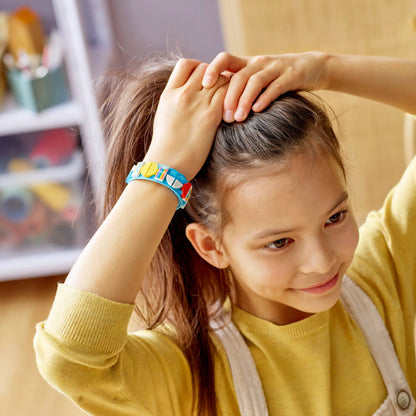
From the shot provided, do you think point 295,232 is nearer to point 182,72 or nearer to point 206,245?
point 206,245

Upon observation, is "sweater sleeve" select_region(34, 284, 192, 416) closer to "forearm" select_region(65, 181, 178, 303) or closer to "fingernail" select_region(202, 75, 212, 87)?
"forearm" select_region(65, 181, 178, 303)

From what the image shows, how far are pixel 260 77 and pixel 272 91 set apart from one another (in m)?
0.02

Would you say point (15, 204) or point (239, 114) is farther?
point (15, 204)

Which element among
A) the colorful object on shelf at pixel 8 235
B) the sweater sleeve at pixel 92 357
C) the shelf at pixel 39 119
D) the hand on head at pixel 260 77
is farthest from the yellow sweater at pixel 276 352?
the colorful object on shelf at pixel 8 235

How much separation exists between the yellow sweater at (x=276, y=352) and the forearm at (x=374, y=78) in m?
0.11

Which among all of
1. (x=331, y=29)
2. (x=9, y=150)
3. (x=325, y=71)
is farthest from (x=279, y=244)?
(x=9, y=150)

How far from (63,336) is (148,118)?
317 millimetres

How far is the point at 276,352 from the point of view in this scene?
103 centimetres

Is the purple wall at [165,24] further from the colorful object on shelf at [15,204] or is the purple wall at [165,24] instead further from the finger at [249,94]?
the finger at [249,94]

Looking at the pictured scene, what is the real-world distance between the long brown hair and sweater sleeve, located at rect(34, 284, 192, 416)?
112 mm

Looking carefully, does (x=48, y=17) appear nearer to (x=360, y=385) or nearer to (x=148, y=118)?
(x=148, y=118)

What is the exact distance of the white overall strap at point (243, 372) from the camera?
991 millimetres

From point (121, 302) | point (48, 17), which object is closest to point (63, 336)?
point (121, 302)

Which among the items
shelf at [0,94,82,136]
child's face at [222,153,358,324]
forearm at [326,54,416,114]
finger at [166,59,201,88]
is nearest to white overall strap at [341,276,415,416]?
child's face at [222,153,358,324]
